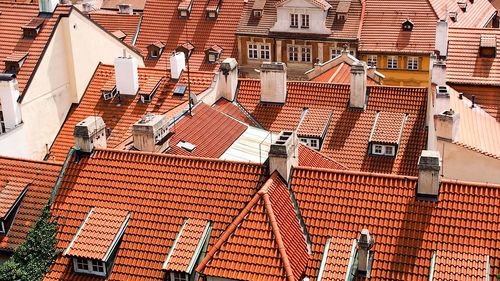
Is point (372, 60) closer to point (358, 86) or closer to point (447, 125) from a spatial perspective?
point (358, 86)

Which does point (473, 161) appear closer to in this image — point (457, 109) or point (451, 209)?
point (457, 109)

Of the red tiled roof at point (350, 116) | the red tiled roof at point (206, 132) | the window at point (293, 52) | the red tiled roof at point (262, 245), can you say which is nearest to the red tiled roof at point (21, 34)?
the red tiled roof at point (206, 132)

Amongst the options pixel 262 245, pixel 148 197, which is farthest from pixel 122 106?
pixel 262 245

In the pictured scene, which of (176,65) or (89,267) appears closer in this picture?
(89,267)

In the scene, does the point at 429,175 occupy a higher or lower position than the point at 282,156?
higher

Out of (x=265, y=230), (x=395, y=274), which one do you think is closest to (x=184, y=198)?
(x=265, y=230)

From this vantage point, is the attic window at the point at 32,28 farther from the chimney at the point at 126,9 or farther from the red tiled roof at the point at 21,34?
the chimney at the point at 126,9
